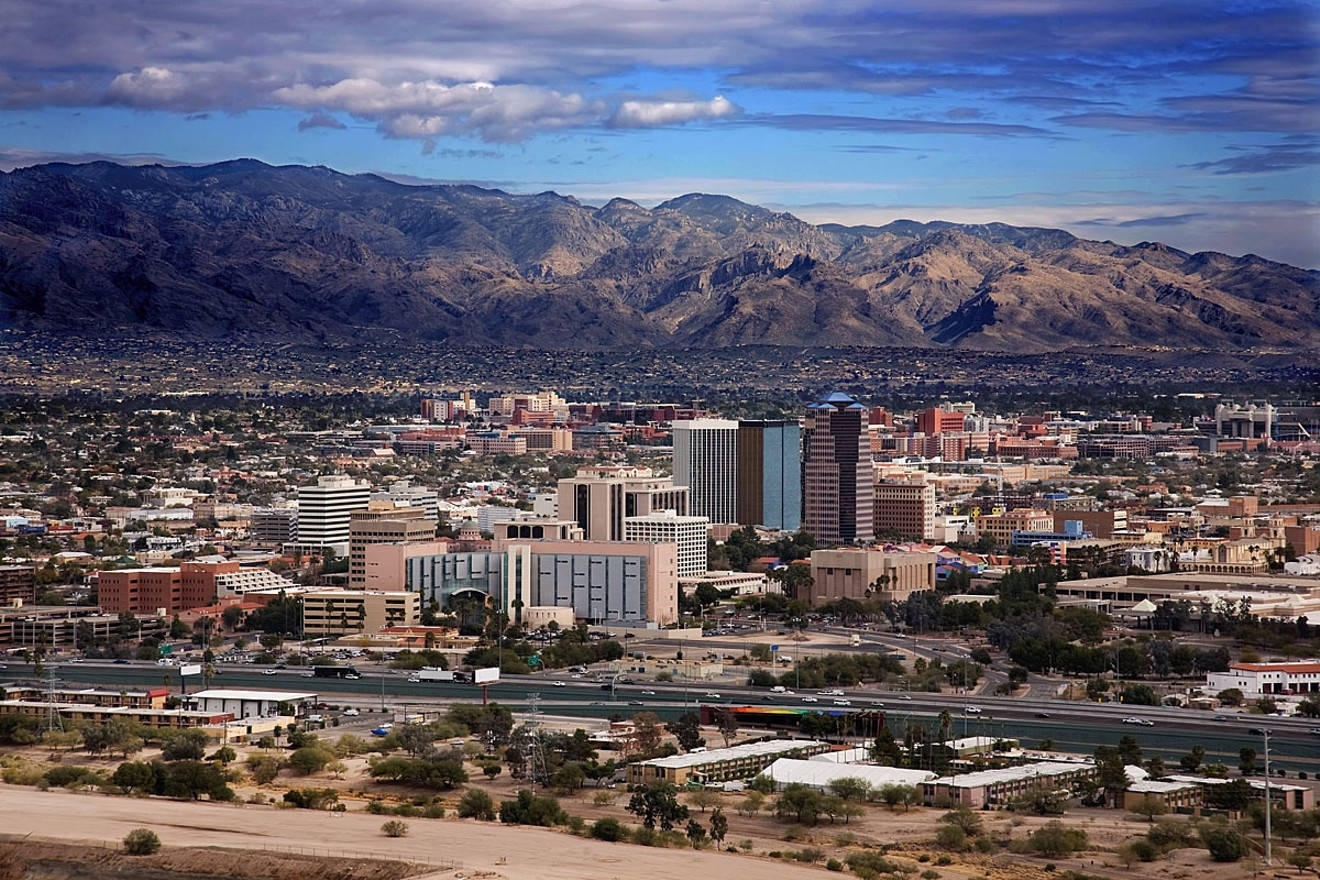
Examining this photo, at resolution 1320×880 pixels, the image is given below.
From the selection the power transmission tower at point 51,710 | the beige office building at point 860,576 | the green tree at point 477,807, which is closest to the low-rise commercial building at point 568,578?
the beige office building at point 860,576

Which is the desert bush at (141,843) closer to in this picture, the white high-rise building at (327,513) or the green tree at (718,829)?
the green tree at (718,829)

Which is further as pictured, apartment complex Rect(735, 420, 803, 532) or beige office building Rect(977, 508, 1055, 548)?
apartment complex Rect(735, 420, 803, 532)

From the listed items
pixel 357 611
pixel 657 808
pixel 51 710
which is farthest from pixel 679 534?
pixel 657 808

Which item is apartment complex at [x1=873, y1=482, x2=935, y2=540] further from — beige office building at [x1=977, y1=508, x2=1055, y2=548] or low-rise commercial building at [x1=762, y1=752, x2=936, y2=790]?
low-rise commercial building at [x1=762, y1=752, x2=936, y2=790]

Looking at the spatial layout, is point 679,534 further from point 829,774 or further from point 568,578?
point 829,774

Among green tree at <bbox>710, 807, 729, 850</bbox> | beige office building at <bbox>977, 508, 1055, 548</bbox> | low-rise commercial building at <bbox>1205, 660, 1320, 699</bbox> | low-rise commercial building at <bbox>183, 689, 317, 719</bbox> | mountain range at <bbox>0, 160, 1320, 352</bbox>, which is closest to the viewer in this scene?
green tree at <bbox>710, 807, 729, 850</bbox>

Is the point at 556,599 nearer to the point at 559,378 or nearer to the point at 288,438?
the point at 288,438

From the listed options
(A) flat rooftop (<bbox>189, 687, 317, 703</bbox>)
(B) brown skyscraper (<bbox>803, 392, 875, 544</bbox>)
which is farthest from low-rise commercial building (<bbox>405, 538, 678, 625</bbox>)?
(B) brown skyscraper (<bbox>803, 392, 875, 544</bbox>)
